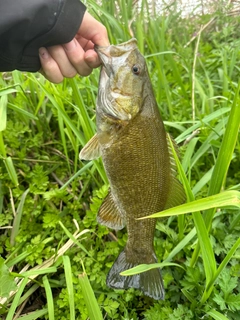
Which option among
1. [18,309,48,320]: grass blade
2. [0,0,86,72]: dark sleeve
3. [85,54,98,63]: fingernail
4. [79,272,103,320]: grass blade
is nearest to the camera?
[79,272,103,320]: grass blade

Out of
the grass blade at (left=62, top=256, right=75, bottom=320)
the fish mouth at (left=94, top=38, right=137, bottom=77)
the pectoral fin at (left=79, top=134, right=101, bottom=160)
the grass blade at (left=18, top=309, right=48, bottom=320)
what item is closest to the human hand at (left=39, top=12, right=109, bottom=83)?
the fish mouth at (left=94, top=38, right=137, bottom=77)

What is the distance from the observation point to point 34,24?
1496 mm

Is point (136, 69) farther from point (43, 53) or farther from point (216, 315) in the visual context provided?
point (216, 315)

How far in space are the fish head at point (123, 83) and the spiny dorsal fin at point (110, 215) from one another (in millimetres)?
423

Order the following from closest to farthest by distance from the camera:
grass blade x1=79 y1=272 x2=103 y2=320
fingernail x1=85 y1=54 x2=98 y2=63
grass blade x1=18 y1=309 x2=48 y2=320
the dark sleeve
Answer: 1. grass blade x1=79 y1=272 x2=103 y2=320
2. the dark sleeve
3. fingernail x1=85 y1=54 x2=98 y2=63
4. grass blade x1=18 y1=309 x2=48 y2=320

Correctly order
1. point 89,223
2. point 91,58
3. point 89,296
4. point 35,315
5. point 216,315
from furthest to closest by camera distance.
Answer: point 89,223 < point 35,315 < point 91,58 < point 216,315 < point 89,296

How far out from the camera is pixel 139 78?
1.58m

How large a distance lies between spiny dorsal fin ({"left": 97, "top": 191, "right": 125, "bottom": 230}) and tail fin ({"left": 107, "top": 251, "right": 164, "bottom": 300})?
18cm

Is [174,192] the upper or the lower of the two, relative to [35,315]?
upper

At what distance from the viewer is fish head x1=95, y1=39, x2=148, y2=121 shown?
1.54 meters

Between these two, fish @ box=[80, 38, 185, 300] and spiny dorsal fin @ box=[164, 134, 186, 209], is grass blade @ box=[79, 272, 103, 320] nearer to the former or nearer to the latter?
fish @ box=[80, 38, 185, 300]

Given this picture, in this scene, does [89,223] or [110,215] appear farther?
[89,223]

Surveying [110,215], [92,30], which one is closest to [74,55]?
[92,30]

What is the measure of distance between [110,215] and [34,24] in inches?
34.8
